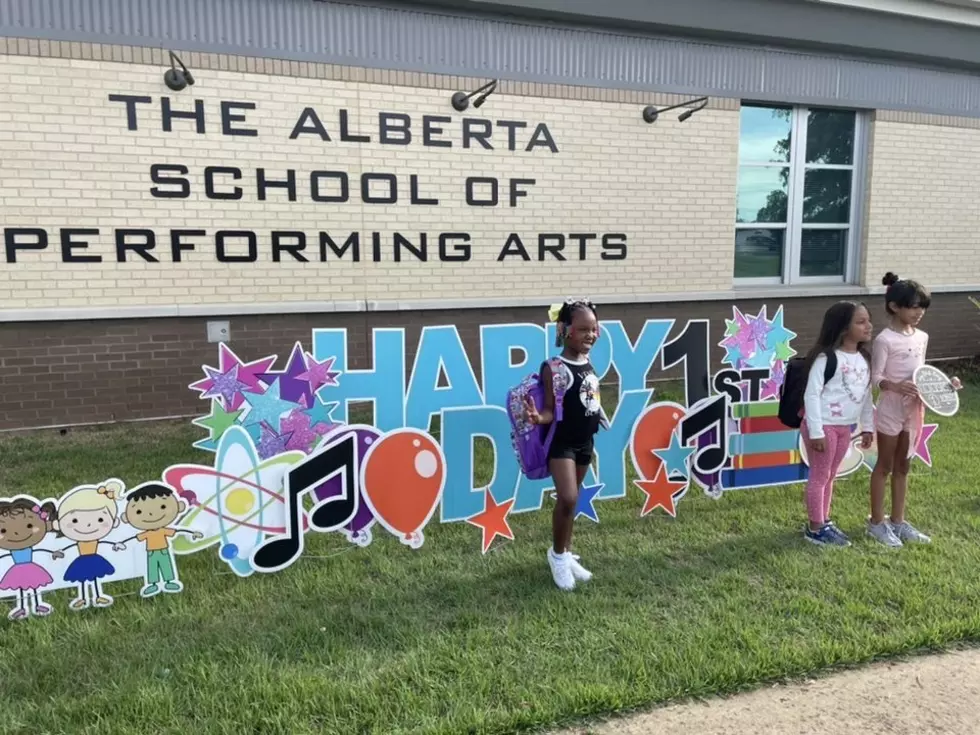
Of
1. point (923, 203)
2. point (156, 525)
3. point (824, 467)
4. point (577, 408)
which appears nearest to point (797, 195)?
point (923, 203)

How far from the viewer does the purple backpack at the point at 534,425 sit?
12.0ft

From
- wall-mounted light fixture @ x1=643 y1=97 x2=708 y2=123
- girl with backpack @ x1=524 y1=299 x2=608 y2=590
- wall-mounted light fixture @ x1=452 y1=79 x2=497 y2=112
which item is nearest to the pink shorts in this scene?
girl with backpack @ x1=524 y1=299 x2=608 y2=590

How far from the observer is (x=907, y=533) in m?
4.34

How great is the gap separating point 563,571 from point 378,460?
3.76 ft

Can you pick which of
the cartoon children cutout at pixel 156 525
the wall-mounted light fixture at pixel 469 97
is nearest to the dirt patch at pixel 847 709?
the cartoon children cutout at pixel 156 525

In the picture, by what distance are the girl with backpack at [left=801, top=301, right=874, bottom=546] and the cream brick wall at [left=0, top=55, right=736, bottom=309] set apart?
4.55m

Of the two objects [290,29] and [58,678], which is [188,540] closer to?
[58,678]

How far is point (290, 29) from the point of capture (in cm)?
709

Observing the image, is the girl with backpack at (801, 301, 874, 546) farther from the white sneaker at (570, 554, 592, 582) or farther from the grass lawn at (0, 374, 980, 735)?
the white sneaker at (570, 554, 592, 582)

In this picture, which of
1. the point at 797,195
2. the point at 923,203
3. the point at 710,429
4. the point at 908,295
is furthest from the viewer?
the point at 923,203

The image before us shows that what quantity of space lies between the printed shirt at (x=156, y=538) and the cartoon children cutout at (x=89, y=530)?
10 centimetres

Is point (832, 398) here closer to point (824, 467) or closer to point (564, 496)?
point (824, 467)

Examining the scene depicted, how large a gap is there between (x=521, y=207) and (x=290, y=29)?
2908 mm

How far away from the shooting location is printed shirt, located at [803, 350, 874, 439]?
4.15 metres
